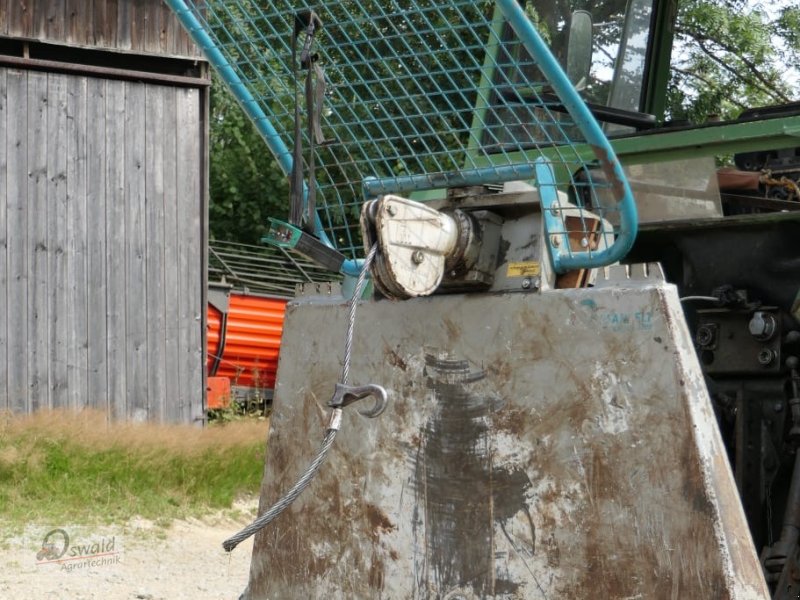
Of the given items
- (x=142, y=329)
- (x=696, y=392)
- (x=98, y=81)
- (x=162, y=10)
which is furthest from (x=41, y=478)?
(x=696, y=392)

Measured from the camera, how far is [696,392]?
2.29 metres

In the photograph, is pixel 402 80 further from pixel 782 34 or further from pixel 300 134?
pixel 782 34

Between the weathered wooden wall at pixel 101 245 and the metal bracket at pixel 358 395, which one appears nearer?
the metal bracket at pixel 358 395

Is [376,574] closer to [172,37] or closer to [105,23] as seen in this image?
[105,23]

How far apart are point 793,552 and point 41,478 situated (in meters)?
5.21

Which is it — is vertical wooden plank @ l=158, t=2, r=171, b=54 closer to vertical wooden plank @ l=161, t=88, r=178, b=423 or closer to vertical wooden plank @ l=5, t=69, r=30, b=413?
vertical wooden plank @ l=161, t=88, r=178, b=423

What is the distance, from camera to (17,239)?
347 inches

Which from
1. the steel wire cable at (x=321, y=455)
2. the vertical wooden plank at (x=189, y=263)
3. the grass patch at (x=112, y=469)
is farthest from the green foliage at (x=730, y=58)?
the vertical wooden plank at (x=189, y=263)

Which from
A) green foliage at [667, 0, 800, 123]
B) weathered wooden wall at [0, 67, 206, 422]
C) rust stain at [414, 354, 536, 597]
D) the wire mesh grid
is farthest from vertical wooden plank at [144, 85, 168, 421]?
rust stain at [414, 354, 536, 597]

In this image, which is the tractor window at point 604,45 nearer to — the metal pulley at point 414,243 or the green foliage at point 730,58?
the green foliage at point 730,58

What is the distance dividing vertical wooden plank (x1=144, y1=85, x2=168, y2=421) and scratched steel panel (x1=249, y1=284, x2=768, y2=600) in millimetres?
6689

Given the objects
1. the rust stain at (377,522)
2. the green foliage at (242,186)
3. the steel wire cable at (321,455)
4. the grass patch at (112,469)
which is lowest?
the grass patch at (112,469)

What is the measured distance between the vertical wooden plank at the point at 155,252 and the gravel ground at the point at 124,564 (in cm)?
252

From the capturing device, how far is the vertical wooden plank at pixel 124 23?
9258 mm
